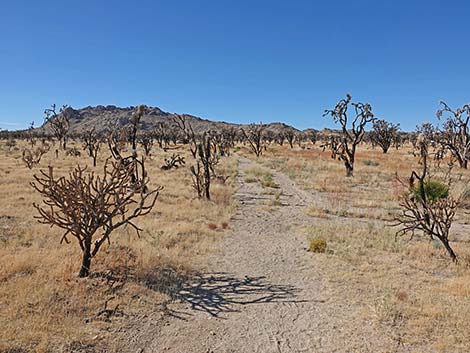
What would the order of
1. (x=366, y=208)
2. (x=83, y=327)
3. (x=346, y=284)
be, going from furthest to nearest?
(x=366, y=208) → (x=346, y=284) → (x=83, y=327)

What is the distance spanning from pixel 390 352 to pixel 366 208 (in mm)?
11688

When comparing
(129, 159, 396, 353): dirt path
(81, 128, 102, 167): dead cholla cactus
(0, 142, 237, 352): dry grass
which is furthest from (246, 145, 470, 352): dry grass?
(81, 128, 102, 167): dead cholla cactus

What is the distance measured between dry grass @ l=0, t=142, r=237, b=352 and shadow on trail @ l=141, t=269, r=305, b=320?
97 mm

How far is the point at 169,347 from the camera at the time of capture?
5020 millimetres

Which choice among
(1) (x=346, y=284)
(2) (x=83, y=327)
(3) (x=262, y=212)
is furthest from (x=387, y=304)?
(3) (x=262, y=212)

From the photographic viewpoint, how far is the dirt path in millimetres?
5117

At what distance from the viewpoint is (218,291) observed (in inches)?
275

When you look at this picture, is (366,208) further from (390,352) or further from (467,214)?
(390,352)

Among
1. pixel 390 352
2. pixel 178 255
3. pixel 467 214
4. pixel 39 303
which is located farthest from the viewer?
pixel 467 214

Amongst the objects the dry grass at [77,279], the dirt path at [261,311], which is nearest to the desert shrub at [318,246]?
the dirt path at [261,311]

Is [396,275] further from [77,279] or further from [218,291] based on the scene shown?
[77,279]

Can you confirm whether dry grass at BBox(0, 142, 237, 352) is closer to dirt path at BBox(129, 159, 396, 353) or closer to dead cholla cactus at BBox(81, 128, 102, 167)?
dirt path at BBox(129, 159, 396, 353)

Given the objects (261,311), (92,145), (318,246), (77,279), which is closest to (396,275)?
(318,246)

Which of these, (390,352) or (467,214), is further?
(467,214)
